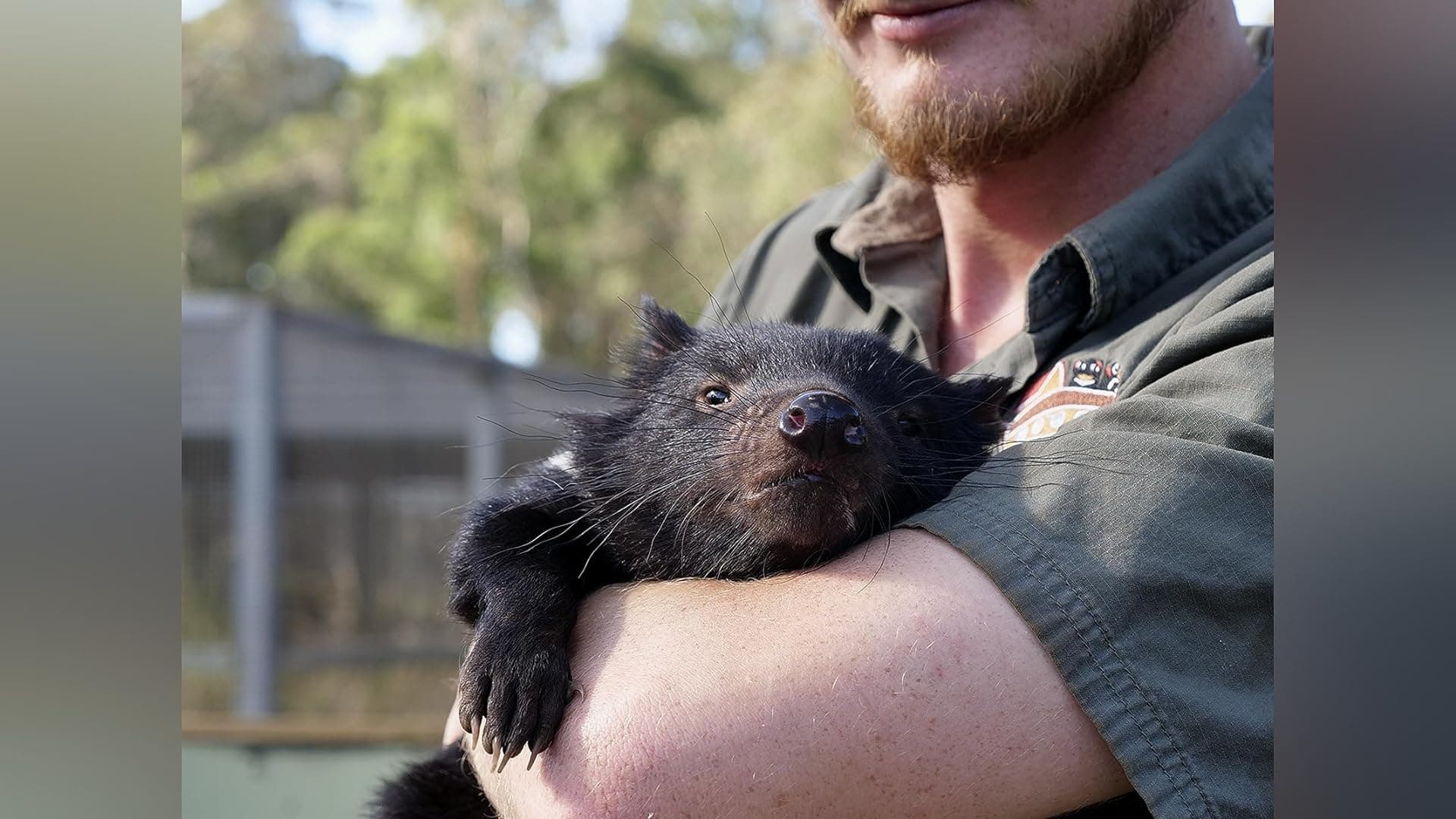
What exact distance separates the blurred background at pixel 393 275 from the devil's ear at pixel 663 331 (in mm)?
2459

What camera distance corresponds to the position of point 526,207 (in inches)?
981

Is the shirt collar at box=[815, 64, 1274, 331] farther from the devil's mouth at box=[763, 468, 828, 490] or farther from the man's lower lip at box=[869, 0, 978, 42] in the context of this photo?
the devil's mouth at box=[763, 468, 828, 490]

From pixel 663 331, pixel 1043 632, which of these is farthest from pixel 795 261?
pixel 1043 632

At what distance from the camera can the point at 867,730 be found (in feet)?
5.33

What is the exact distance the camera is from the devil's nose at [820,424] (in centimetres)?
195

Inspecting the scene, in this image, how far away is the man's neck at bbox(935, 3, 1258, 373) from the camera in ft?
8.80

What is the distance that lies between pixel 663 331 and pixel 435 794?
120 cm

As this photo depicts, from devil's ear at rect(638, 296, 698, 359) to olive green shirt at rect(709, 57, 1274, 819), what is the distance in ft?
2.50

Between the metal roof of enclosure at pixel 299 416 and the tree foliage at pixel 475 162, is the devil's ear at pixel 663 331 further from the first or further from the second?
the tree foliage at pixel 475 162

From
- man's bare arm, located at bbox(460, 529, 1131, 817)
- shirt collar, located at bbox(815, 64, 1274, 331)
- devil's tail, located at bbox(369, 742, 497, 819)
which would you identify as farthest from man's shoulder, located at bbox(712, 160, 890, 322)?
man's bare arm, located at bbox(460, 529, 1131, 817)

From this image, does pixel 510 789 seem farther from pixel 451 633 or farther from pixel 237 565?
pixel 451 633

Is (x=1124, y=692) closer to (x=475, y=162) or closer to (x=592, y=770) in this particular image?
(x=592, y=770)

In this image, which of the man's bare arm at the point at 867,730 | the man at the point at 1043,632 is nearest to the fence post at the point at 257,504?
the man at the point at 1043,632

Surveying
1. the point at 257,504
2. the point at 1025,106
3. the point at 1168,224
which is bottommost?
the point at 257,504
